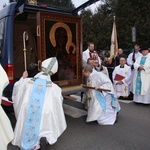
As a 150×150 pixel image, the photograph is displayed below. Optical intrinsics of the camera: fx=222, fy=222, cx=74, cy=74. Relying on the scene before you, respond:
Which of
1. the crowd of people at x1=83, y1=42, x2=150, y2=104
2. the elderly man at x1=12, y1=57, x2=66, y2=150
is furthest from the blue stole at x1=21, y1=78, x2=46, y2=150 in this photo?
the crowd of people at x1=83, y1=42, x2=150, y2=104

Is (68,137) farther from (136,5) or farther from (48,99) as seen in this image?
(136,5)

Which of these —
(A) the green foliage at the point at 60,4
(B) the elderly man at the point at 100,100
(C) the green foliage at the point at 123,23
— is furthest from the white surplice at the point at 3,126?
(C) the green foliage at the point at 123,23

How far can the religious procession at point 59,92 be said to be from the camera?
3162 mm

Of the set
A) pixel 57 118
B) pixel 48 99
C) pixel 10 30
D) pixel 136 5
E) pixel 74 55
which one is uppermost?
pixel 136 5

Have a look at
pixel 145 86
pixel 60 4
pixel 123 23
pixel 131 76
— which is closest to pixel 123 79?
pixel 131 76

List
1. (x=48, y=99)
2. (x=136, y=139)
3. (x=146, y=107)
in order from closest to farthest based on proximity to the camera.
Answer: (x=48, y=99) < (x=136, y=139) < (x=146, y=107)

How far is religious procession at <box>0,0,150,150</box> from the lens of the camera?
316 centimetres

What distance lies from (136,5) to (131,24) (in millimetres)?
1788

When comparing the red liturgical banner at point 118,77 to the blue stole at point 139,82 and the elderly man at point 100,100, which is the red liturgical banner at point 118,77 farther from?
the elderly man at point 100,100

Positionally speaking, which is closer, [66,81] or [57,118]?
[57,118]

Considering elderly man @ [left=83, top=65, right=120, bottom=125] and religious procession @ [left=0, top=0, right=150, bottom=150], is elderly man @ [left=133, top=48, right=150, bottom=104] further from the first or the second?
elderly man @ [left=83, top=65, right=120, bottom=125]

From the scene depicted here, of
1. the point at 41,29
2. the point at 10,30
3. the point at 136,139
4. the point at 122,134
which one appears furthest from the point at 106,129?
the point at 10,30

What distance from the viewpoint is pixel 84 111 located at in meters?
5.67

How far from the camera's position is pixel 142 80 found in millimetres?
6488
